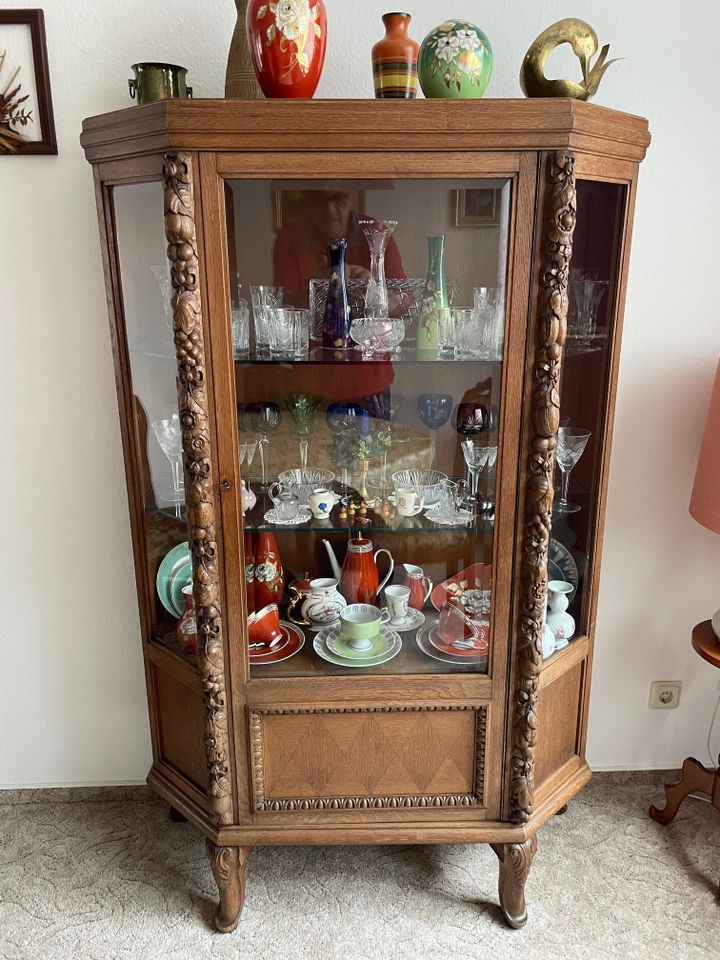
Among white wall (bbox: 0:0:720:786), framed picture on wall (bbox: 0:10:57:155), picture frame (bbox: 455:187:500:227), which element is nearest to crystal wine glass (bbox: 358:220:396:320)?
picture frame (bbox: 455:187:500:227)

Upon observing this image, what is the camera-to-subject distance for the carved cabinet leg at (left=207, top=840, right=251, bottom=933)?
1620 mm

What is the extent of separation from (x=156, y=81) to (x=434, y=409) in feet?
2.72

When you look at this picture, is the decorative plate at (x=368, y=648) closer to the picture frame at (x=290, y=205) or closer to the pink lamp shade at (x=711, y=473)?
the pink lamp shade at (x=711, y=473)

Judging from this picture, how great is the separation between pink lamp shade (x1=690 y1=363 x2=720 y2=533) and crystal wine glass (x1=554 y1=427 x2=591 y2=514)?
28 centimetres

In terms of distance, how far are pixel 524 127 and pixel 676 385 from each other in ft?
2.81

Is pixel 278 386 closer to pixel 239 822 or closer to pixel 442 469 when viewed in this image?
pixel 442 469

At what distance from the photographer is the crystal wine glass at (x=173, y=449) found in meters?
1.56

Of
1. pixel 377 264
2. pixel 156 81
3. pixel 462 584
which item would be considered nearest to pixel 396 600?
pixel 462 584

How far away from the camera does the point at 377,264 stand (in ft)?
4.78

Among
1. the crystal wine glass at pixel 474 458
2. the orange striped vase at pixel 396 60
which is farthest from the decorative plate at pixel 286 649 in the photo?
the orange striped vase at pixel 396 60

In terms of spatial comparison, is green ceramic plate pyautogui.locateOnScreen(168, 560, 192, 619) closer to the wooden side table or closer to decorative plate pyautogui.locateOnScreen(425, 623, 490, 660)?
decorative plate pyautogui.locateOnScreen(425, 623, 490, 660)

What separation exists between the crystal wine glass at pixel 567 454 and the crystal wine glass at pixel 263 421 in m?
0.58

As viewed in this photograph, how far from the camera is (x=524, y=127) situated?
4.07ft

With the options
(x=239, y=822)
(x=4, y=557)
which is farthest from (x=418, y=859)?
(x=4, y=557)
